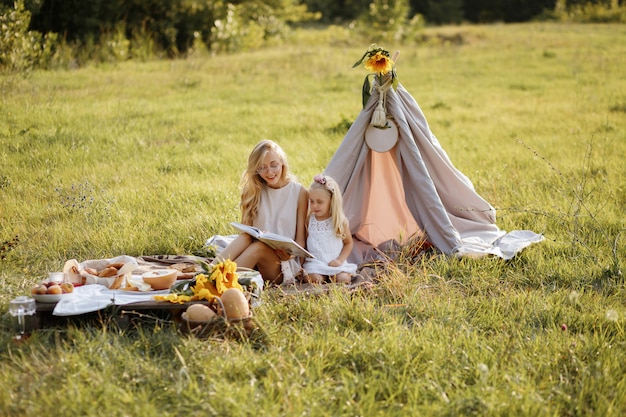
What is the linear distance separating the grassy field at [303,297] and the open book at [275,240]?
1.31 ft

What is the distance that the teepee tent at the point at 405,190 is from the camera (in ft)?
17.4

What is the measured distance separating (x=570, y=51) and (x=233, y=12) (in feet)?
27.1

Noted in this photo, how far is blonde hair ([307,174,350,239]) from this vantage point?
16.6ft

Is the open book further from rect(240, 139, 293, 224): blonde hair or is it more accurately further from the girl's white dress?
rect(240, 139, 293, 224): blonde hair

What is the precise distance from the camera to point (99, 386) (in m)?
3.26

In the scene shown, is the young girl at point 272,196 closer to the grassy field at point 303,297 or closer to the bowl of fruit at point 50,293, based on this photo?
the grassy field at point 303,297

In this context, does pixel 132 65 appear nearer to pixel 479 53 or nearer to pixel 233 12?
pixel 233 12

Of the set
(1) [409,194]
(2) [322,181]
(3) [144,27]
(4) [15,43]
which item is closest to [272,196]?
(2) [322,181]

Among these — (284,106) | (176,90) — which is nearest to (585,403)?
(284,106)

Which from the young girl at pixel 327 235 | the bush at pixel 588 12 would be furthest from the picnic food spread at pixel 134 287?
the bush at pixel 588 12

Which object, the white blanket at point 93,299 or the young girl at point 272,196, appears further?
the young girl at point 272,196

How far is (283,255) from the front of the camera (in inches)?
195

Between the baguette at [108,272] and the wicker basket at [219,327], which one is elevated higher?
the baguette at [108,272]

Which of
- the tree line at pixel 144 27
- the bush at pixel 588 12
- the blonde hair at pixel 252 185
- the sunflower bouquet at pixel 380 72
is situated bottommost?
the blonde hair at pixel 252 185
